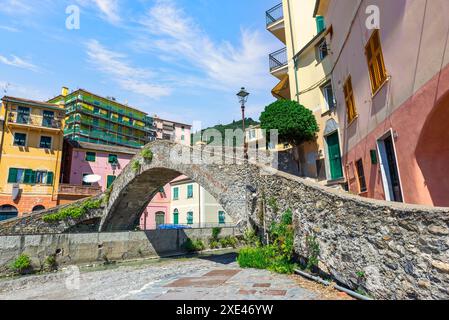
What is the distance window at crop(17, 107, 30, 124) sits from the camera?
25.9 meters

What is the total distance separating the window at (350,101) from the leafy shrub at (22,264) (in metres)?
14.3

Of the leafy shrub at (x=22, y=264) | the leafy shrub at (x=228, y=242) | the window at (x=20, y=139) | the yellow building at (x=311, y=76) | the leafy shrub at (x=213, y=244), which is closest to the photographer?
the leafy shrub at (x=22, y=264)

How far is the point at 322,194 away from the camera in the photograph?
18.6 feet

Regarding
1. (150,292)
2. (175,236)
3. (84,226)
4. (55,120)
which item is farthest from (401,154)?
(55,120)

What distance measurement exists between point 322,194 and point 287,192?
161 centimetres

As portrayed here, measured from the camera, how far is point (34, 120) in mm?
26359

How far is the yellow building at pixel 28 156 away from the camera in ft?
78.0

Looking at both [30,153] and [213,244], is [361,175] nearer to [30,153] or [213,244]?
[213,244]

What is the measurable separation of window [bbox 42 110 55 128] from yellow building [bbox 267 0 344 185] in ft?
73.2

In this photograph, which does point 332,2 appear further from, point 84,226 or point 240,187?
point 84,226

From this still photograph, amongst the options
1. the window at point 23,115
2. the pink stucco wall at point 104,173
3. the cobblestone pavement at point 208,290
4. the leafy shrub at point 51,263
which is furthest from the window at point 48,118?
the cobblestone pavement at point 208,290

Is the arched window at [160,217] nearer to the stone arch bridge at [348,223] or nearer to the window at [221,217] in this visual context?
the window at [221,217]


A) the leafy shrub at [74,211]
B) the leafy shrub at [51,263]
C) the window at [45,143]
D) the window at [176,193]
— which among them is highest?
the window at [45,143]

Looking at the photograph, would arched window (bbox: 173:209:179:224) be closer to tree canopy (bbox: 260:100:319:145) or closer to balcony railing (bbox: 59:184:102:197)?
balcony railing (bbox: 59:184:102:197)
